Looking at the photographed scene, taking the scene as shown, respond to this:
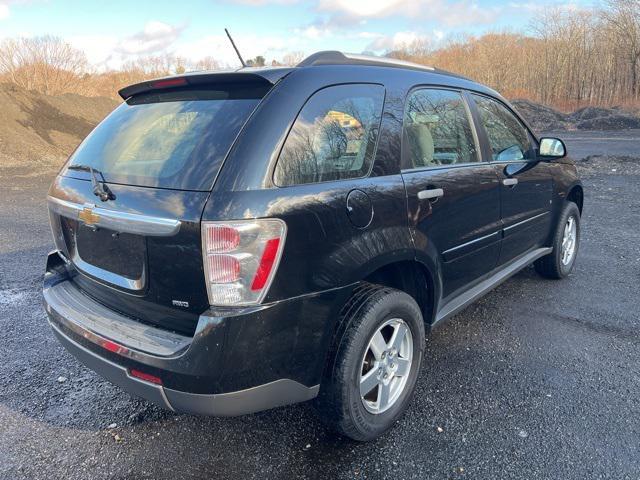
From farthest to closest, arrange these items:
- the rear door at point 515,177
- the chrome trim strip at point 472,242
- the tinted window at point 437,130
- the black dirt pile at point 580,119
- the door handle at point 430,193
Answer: the black dirt pile at point 580,119
the rear door at point 515,177
the chrome trim strip at point 472,242
the tinted window at point 437,130
the door handle at point 430,193

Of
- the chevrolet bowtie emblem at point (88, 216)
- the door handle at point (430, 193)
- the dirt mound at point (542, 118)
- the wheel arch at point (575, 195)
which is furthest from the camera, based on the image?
the dirt mound at point (542, 118)

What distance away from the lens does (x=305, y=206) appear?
205 centimetres

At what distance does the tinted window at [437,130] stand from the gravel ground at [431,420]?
4.53ft

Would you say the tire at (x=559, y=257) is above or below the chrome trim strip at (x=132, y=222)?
below

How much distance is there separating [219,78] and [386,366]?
1.71 m

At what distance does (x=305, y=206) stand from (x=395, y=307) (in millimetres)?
781

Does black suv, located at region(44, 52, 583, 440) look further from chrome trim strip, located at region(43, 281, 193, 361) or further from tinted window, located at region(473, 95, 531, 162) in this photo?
tinted window, located at region(473, 95, 531, 162)

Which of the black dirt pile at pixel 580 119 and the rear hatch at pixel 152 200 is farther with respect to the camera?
the black dirt pile at pixel 580 119

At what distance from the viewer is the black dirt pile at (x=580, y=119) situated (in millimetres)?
23109

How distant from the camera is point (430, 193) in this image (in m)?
2.69

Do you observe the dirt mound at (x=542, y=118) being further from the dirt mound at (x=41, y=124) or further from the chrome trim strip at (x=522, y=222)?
the chrome trim strip at (x=522, y=222)

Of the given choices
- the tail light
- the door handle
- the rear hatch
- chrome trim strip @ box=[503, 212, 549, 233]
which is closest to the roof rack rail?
the rear hatch

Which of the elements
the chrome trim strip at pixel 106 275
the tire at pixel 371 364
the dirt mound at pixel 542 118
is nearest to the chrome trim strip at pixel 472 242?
the tire at pixel 371 364

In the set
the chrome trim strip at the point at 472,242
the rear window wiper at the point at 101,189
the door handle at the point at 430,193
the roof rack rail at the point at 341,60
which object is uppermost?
the roof rack rail at the point at 341,60
